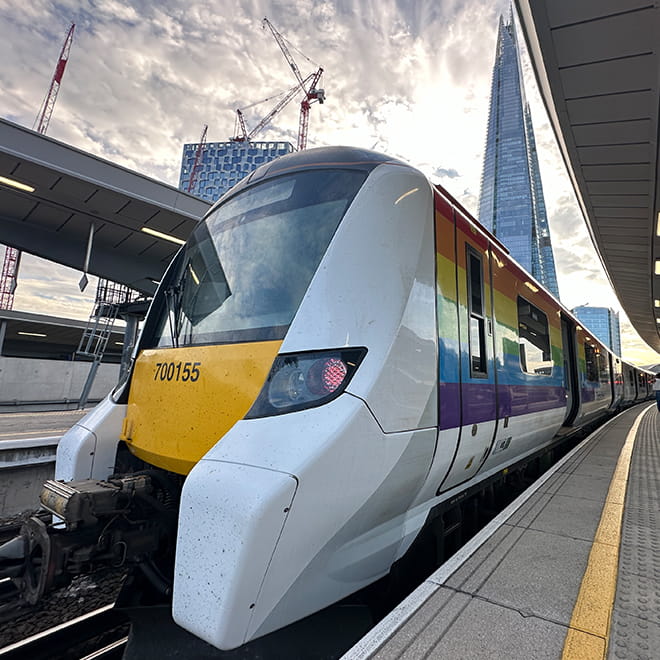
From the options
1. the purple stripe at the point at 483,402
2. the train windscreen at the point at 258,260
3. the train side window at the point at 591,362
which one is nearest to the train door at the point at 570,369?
the train side window at the point at 591,362

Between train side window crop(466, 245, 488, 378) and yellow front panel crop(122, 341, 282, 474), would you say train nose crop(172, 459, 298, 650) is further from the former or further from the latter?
train side window crop(466, 245, 488, 378)

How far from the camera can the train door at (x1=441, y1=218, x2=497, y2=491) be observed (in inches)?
105

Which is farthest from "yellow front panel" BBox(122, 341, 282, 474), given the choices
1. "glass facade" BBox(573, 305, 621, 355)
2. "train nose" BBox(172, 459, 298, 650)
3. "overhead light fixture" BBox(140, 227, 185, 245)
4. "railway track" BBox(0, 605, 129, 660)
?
"glass facade" BBox(573, 305, 621, 355)

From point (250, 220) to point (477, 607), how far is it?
233 cm

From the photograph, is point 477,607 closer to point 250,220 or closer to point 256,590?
point 256,590

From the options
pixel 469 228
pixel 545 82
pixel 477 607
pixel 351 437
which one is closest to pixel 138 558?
pixel 351 437

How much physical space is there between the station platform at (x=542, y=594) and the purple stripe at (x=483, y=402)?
0.71m

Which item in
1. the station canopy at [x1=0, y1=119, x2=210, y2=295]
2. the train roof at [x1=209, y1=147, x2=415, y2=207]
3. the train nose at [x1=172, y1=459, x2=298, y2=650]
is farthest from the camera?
the station canopy at [x1=0, y1=119, x2=210, y2=295]

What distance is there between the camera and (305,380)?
1.79 meters

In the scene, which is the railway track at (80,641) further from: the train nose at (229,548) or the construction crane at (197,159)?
the construction crane at (197,159)

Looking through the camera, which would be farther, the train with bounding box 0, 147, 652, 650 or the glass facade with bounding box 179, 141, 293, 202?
the glass facade with bounding box 179, 141, 293, 202

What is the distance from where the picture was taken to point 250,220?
259 centimetres

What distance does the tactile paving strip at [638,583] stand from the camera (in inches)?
62.4

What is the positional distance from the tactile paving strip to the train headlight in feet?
4.60
